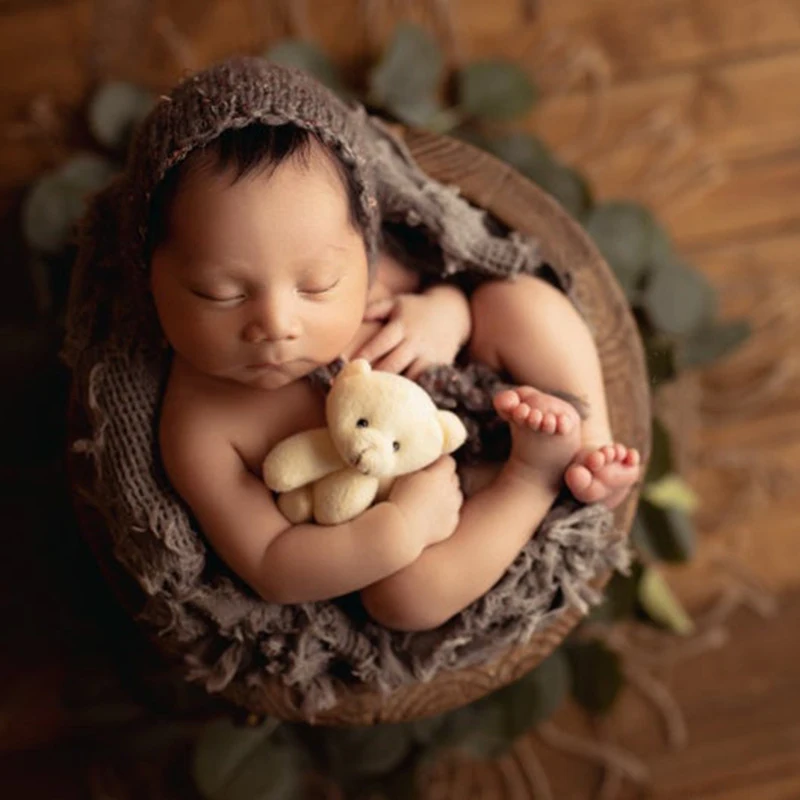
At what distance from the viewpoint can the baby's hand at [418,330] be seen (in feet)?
3.06

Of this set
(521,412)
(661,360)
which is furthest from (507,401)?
(661,360)

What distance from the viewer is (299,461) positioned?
2.83 feet

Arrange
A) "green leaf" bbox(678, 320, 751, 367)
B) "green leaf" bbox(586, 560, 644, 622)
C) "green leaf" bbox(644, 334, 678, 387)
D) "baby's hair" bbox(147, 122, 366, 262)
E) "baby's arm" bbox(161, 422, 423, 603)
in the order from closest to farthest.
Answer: "baby's hair" bbox(147, 122, 366, 262)
"baby's arm" bbox(161, 422, 423, 603)
"green leaf" bbox(644, 334, 678, 387)
"green leaf" bbox(586, 560, 644, 622)
"green leaf" bbox(678, 320, 751, 367)

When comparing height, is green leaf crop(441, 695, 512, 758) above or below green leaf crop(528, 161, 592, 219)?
below

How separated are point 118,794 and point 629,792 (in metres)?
0.66

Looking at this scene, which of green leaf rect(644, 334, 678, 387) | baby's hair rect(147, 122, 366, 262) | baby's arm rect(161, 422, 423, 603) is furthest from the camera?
green leaf rect(644, 334, 678, 387)

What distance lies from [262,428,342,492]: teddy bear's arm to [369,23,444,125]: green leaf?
589 millimetres

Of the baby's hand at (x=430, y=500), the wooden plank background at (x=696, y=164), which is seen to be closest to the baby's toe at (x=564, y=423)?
the baby's hand at (x=430, y=500)

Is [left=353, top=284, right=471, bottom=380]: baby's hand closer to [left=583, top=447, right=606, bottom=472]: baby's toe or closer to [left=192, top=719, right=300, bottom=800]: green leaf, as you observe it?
[left=583, top=447, right=606, bottom=472]: baby's toe

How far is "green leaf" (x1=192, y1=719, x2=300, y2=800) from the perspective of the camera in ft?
3.96

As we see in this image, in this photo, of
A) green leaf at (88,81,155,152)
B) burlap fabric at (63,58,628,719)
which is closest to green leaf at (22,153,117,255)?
green leaf at (88,81,155,152)

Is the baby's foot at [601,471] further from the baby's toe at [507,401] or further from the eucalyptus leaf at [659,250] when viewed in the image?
the eucalyptus leaf at [659,250]

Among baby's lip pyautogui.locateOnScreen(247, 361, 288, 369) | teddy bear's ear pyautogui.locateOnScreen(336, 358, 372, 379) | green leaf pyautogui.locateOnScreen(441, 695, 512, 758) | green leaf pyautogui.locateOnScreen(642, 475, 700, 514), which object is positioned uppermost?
baby's lip pyautogui.locateOnScreen(247, 361, 288, 369)

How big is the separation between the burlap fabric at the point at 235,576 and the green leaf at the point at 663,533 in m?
0.36
